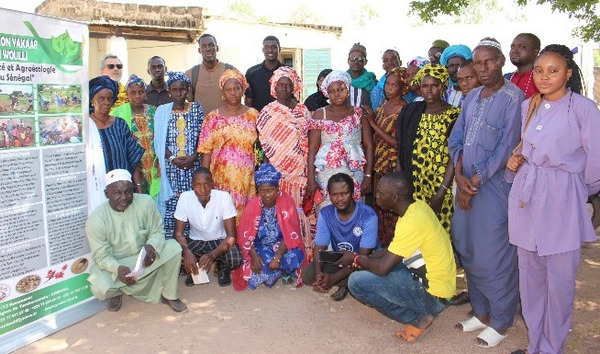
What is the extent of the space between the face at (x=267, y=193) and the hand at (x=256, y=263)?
499 millimetres

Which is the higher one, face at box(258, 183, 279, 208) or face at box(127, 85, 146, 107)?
face at box(127, 85, 146, 107)

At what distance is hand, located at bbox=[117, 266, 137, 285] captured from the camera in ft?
14.0

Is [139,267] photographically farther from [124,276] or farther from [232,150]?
[232,150]

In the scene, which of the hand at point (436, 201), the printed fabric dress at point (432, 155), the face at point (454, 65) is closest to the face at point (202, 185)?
the printed fabric dress at point (432, 155)

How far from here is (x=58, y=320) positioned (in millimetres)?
4195

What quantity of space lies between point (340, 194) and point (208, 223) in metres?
1.39

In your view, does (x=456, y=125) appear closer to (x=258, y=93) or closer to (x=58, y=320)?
(x=258, y=93)

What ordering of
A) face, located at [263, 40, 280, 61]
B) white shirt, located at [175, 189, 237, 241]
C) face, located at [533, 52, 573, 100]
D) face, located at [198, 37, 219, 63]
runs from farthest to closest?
face, located at [263, 40, 280, 61], face, located at [198, 37, 219, 63], white shirt, located at [175, 189, 237, 241], face, located at [533, 52, 573, 100]

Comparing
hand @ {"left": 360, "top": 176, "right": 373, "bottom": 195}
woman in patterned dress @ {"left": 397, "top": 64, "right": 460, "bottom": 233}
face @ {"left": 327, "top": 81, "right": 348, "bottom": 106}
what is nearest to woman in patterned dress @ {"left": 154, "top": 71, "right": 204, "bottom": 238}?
face @ {"left": 327, "top": 81, "right": 348, "bottom": 106}

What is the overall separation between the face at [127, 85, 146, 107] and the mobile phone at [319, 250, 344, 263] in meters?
2.41

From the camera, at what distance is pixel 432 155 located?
174 inches

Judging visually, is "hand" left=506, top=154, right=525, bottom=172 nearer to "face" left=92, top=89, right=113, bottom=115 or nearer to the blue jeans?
the blue jeans

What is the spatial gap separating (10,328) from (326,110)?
3.10 metres

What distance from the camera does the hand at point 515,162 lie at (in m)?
3.40
